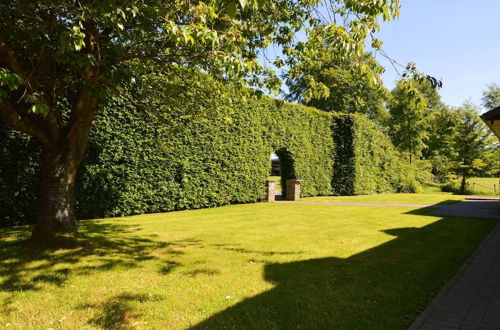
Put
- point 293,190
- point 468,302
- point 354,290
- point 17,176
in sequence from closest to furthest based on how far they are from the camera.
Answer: point 468,302
point 354,290
point 17,176
point 293,190

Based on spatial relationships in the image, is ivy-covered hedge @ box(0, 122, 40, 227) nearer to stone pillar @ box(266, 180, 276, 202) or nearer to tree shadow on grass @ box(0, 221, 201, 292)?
tree shadow on grass @ box(0, 221, 201, 292)

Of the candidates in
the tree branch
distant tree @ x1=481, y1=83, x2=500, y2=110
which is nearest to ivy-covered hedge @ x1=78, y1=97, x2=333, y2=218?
the tree branch

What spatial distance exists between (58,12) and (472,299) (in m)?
7.67

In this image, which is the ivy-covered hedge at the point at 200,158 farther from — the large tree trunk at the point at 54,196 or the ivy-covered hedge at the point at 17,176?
the large tree trunk at the point at 54,196

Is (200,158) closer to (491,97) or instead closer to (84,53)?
(84,53)

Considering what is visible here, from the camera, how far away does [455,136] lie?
26.3 metres

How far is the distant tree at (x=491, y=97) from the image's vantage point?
162 feet

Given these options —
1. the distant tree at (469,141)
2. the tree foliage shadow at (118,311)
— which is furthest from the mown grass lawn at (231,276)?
the distant tree at (469,141)

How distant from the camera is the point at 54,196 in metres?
6.60

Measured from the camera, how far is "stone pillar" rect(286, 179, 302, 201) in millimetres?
17444

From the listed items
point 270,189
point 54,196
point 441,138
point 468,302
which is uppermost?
point 441,138

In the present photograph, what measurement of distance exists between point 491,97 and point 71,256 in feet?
201

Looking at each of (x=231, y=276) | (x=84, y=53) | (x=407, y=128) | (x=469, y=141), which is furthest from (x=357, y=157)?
(x=84, y=53)

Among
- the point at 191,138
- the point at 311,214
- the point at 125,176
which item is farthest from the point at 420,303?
the point at 191,138
